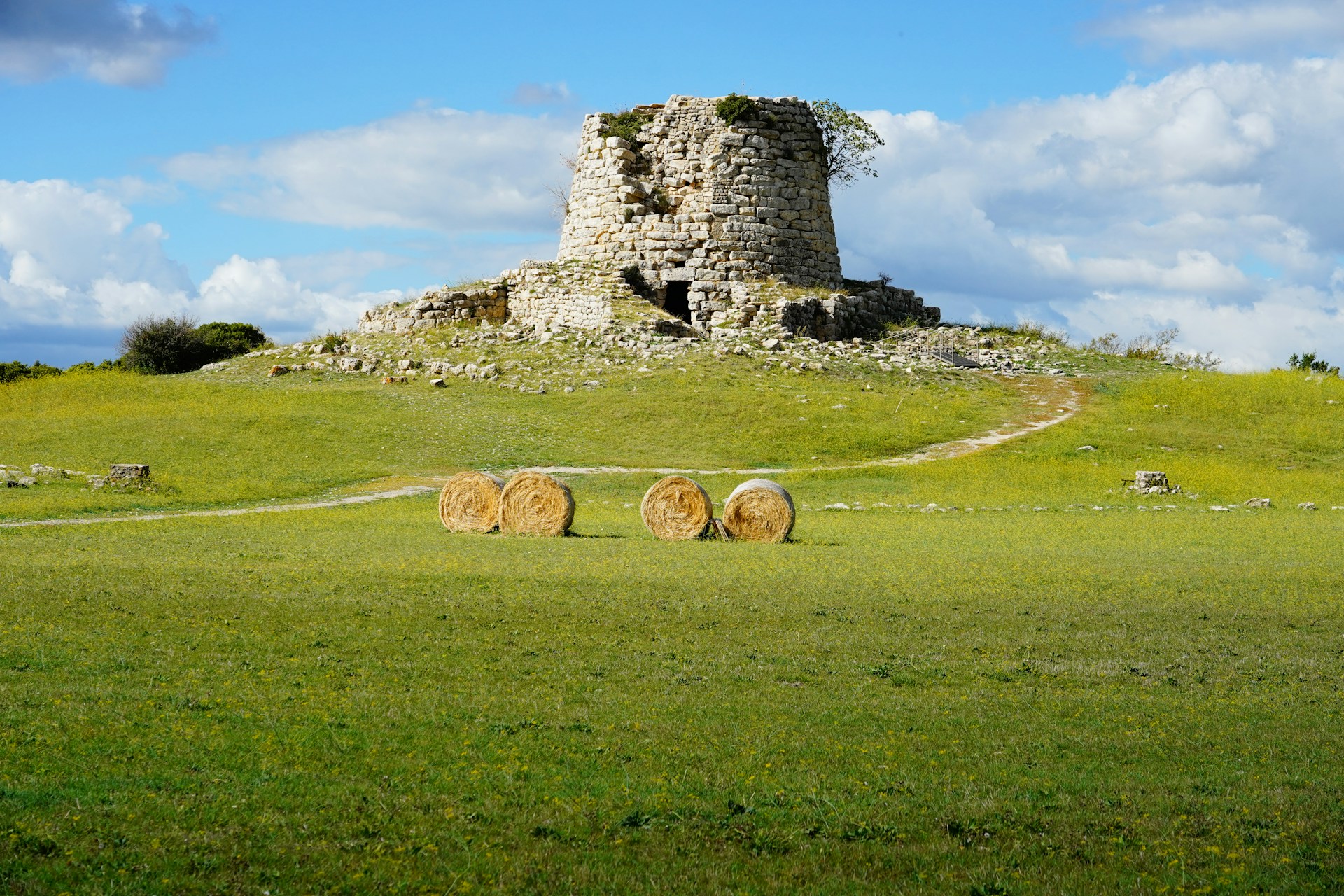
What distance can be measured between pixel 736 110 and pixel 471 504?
33.5 meters

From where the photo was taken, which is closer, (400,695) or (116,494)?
(400,695)

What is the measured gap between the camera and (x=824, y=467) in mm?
38094

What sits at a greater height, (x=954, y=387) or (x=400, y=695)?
(x=954, y=387)

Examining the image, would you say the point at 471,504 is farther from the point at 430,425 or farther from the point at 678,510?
the point at 430,425

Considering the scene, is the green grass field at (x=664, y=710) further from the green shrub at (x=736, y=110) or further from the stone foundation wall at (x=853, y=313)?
the green shrub at (x=736, y=110)

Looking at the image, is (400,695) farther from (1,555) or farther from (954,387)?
(954,387)

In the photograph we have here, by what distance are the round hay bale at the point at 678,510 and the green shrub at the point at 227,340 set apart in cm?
4127

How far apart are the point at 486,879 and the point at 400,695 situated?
3.89 metres

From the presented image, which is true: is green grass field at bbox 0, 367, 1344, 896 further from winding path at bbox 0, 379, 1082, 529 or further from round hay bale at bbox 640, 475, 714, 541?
winding path at bbox 0, 379, 1082, 529

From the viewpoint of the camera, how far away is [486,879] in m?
6.76

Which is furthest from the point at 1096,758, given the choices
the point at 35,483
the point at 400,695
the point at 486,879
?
the point at 35,483

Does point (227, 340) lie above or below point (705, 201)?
below

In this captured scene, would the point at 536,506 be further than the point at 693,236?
No

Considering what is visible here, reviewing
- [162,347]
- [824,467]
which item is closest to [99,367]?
[162,347]
